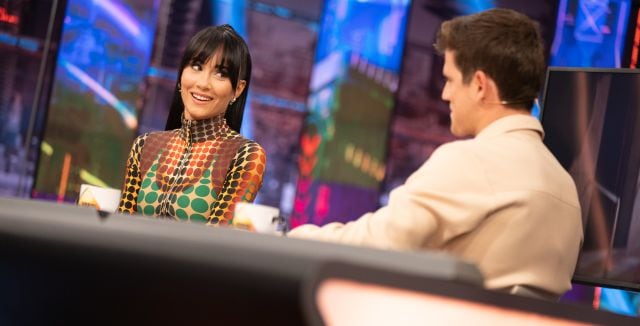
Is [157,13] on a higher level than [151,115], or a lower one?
higher

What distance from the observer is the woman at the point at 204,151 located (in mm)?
2455

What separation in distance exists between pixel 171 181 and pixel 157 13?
327 centimetres

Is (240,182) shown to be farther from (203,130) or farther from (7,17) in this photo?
(7,17)

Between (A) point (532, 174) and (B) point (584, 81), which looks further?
(B) point (584, 81)

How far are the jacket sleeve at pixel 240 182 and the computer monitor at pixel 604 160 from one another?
1.40m

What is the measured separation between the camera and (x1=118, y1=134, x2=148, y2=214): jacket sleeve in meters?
2.58

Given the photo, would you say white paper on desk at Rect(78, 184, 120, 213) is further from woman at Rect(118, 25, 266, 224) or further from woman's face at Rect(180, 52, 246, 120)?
woman's face at Rect(180, 52, 246, 120)

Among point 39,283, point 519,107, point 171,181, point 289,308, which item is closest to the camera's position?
point 289,308

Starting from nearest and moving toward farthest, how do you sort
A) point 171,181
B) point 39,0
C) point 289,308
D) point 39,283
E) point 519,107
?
1. point 289,308
2. point 39,283
3. point 519,107
4. point 171,181
5. point 39,0

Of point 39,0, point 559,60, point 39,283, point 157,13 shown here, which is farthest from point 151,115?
point 39,283

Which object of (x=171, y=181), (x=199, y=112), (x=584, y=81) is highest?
(x=584, y=81)

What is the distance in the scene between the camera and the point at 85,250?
0.86m

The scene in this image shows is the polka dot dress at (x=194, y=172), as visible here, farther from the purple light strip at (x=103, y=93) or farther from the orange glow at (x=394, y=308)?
the purple light strip at (x=103, y=93)

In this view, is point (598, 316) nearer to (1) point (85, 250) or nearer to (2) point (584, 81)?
(1) point (85, 250)
